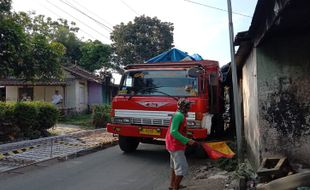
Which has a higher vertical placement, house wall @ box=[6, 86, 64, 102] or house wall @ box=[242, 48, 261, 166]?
house wall @ box=[6, 86, 64, 102]

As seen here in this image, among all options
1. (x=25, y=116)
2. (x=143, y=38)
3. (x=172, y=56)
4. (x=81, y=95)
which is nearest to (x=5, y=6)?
(x=25, y=116)

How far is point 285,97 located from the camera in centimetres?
693

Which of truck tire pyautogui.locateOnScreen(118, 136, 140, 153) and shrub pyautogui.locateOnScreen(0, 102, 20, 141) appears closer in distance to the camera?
truck tire pyautogui.locateOnScreen(118, 136, 140, 153)

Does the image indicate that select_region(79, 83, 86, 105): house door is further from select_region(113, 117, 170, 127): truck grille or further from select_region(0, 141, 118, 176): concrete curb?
select_region(113, 117, 170, 127): truck grille

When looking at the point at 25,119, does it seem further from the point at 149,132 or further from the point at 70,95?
the point at 70,95

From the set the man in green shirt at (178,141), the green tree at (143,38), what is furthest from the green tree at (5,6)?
the green tree at (143,38)

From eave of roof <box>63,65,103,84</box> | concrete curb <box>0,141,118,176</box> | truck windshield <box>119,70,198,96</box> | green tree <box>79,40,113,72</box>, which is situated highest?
green tree <box>79,40,113,72</box>

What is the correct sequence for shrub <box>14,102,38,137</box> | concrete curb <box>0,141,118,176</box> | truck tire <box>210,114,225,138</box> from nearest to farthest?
1. concrete curb <box>0,141,118,176</box>
2. truck tire <box>210,114,225,138</box>
3. shrub <box>14,102,38,137</box>

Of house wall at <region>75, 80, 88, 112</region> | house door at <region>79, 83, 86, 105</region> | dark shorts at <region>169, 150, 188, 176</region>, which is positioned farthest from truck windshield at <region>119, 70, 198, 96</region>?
house door at <region>79, 83, 86, 105</region>

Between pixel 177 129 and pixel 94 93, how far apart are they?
25.6m

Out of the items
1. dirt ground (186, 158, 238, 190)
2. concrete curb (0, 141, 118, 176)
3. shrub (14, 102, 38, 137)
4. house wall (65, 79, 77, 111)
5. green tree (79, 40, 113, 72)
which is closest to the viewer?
dirt ground (186, 158, 238, 190)

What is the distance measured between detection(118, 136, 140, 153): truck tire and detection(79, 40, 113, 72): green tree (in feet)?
86.5

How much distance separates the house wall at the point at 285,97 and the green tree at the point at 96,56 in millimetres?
30987

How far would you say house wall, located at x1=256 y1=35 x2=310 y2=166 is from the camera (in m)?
6.72
